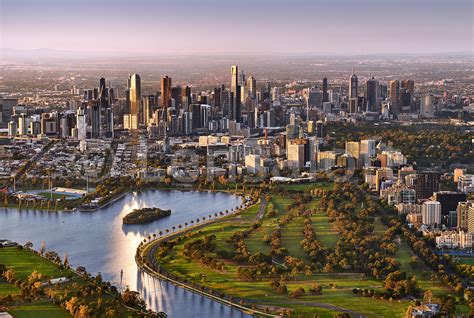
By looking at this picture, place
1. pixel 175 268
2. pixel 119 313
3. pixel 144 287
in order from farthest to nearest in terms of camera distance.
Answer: pixel 175 268 < pixel 144 287 < pixel 119 313

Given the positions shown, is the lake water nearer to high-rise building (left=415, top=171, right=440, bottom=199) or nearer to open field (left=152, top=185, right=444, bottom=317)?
open field (left=152, top=185, right=444, bottom=317)

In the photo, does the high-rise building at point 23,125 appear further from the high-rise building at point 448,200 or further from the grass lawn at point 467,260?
the grass lawn at point 467,260

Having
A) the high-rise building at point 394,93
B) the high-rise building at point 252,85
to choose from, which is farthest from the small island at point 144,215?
the high-rise building at point 394,93

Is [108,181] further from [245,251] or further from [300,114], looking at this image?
[300,114]

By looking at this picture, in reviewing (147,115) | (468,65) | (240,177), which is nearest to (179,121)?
(147,115)

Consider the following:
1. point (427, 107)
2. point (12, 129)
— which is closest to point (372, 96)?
point (427, 107)

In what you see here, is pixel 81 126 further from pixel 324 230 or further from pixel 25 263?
pixel 25 263
